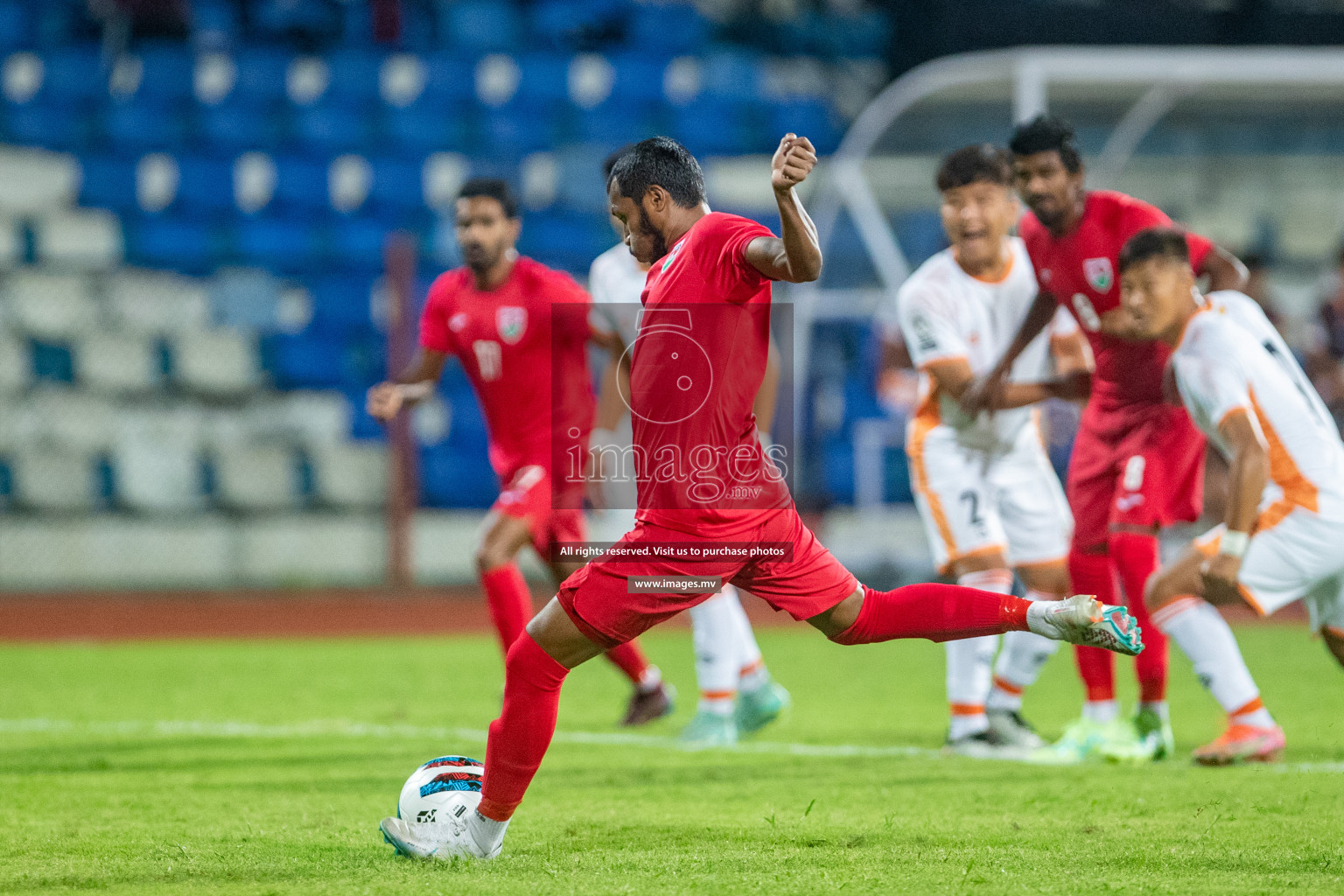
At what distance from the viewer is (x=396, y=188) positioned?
15.1 meters

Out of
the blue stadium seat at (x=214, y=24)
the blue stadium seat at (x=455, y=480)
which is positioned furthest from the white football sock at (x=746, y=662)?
the blue stadium seat at (x=214, y=24)

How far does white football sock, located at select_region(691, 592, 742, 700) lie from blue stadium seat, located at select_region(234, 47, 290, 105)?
1101 centimetres

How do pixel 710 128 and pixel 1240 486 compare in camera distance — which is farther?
pixel 710 128

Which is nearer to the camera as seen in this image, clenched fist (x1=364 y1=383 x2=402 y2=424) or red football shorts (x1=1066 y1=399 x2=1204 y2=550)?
red football shorts (x1=1066 y1=399 x2=1204 y2=550)

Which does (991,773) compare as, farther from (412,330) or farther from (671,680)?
(412,330)

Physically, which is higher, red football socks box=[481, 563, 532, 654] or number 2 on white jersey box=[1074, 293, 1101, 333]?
number 2 on white jersey box=[1074, 293, 1101, 333]

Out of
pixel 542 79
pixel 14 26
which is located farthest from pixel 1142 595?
pixel 14 26

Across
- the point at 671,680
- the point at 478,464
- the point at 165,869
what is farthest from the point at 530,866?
the point at 478,464

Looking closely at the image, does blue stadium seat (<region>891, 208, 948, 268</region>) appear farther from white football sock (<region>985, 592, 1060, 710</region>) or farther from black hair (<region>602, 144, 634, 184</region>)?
white football sock (<region>985, 592, 1060, 710</region>)

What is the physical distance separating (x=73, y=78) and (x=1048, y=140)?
12.4m

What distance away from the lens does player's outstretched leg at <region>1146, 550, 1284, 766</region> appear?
5293mm

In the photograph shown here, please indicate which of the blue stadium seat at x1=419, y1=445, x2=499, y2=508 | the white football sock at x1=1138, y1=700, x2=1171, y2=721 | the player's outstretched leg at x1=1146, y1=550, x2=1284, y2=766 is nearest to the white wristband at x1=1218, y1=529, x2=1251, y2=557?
the player's outstretched leg at x1=1146, y1=550, x2=1284, y2=766

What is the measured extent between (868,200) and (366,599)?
525cm

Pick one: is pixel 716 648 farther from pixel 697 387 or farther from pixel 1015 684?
pixel 697 387
